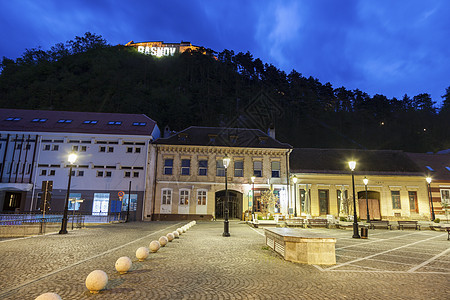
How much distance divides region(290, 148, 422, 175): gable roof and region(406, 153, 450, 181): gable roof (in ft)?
5.55

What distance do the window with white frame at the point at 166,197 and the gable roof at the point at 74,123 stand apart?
283 inches

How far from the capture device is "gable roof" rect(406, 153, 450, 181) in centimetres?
3103

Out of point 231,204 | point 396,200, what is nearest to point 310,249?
point 231,204

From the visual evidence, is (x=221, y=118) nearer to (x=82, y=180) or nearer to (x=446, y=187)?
(x=82, y=180)

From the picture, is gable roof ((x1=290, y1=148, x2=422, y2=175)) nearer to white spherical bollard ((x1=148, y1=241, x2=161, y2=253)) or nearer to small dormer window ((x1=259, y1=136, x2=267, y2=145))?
small dormer window ((x1=259, y1=136, x2=267, y2=145))

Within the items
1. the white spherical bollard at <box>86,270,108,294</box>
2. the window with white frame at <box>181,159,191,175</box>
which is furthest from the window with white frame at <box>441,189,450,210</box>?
the white spherical bollard at <box>86,270,108,294</box>

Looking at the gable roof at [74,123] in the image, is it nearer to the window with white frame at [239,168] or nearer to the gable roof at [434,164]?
the window with white frame at [239,168]

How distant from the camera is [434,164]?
32.9 m

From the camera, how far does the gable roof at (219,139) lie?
30.2m

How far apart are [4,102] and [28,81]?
24.8 feet

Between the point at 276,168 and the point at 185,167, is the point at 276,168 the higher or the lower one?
the higher one

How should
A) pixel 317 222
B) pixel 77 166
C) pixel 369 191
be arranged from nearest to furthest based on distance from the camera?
pixel 317 222 < pixel 77 166 < pixel 369 191

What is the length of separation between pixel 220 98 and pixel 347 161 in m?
34.6

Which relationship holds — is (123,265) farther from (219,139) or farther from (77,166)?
(77,166)
